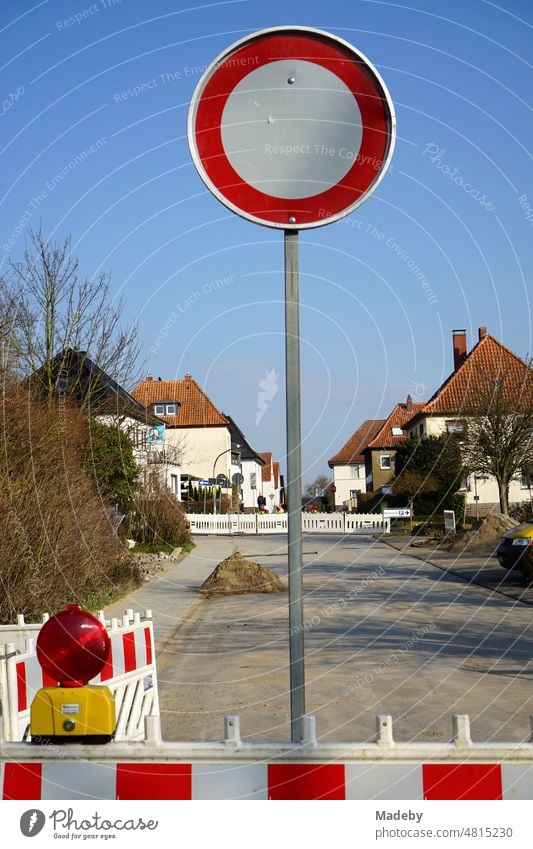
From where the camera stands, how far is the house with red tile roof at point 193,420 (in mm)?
68725

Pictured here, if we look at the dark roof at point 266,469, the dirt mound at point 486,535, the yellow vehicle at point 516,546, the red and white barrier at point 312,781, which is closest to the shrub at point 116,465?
the yellow vehicle at point 516,546

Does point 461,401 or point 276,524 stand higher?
point 461,401

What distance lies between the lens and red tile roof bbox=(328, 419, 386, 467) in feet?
256

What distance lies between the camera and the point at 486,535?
33.6 metres

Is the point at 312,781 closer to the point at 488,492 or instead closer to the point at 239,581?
the point at 239,581

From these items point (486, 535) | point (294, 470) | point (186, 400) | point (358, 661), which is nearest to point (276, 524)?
point (486, 535)

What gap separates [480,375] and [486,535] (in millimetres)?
8918

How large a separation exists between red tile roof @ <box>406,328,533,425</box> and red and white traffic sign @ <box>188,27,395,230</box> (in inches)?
1372

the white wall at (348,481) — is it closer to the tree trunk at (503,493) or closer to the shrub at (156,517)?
the tree trunk at (503,493)

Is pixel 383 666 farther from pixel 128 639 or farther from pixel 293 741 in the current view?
pixel 293 741

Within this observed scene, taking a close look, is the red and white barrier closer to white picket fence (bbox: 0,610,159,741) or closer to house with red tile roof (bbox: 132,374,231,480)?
white picket fence (bbox: 0,610,159,741)

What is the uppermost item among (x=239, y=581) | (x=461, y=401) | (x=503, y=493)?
(x=461, y=401)

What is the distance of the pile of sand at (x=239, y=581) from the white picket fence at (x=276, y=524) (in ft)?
86.9

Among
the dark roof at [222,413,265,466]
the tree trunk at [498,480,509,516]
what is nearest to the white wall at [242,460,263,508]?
the dark roof at [222,413,265,466]
